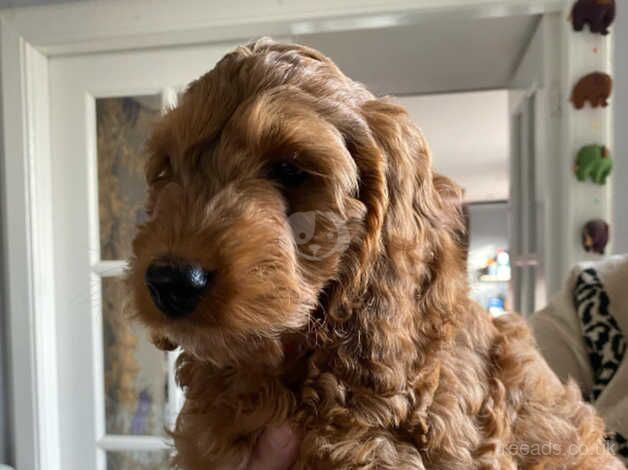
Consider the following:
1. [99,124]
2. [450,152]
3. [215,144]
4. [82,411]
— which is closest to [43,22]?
[99,124]

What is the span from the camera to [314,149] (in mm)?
807

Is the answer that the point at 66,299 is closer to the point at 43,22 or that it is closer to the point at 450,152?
the point at 43,22

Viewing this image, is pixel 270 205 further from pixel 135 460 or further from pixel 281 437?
pixel 135 460

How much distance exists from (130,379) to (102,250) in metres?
0.64

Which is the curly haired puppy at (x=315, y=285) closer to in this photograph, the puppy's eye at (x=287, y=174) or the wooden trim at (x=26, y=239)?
the puppy's eye at (x=287, y=174)

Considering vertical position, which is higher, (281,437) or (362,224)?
(362,224)

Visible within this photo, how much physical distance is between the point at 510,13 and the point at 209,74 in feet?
6.54

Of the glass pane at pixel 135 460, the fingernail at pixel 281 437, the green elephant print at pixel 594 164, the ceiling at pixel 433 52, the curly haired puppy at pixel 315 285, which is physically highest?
the ceiling at pixel 433 52

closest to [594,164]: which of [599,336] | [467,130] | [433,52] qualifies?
[599,336]

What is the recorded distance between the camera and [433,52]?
3568 mm

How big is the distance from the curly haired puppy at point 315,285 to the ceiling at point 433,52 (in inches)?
A: 84.3

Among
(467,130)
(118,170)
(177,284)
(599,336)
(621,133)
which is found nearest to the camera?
(177,284)

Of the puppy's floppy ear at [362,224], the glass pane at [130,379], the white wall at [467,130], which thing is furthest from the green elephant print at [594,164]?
the glass pane at [130,379]

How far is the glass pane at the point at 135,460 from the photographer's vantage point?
2912mm
